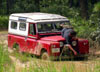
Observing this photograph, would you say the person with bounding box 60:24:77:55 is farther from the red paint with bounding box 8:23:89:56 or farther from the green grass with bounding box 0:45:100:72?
the green grass with bounding box 0:45:100:72

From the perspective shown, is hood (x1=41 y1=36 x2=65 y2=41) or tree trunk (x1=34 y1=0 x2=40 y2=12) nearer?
hood (x1=41 y1=36 x2=65 y2=41)

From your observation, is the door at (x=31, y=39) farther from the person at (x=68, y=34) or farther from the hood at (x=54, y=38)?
the person at (x=68, y=34)

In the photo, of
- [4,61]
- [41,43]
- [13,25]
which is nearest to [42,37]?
[41,43]

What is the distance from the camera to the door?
43.0ft

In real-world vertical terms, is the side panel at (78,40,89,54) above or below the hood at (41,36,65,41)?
below

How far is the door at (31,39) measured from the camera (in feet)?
43.0

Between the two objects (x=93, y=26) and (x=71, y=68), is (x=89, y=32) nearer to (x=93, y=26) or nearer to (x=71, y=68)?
(x=93, y=26)

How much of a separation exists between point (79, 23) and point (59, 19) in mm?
5557

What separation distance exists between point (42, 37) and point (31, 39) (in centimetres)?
55

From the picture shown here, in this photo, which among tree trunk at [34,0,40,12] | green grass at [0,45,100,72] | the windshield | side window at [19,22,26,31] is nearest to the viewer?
green grass at [0,45,100,72]

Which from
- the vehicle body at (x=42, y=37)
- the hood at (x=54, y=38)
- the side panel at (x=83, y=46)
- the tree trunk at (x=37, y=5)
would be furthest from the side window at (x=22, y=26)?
the tree trunk at (x=37, y=5)

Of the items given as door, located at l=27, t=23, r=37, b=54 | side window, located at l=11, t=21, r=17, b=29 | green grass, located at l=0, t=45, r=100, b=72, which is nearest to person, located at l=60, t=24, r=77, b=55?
door, located at l=27, t=23, r=37, b=54

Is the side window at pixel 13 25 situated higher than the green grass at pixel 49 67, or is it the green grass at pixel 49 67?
the green grass at pixel 49 67

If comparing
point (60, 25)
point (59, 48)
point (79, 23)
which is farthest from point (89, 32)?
point (59, 48)
